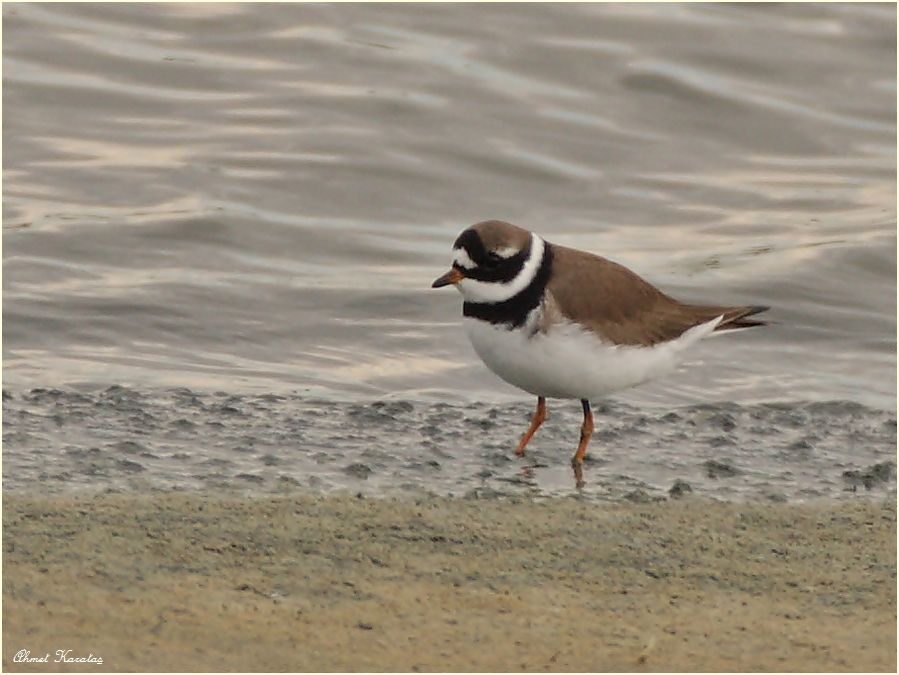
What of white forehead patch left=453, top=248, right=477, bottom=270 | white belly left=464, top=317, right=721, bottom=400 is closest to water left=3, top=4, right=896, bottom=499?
white belly left=464, top=317, right=721, bottom=400

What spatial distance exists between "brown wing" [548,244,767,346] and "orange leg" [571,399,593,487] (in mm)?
354

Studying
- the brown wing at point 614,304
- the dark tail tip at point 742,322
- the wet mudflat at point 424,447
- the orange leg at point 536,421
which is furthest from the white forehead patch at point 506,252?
the dark tail tip at point 742,322

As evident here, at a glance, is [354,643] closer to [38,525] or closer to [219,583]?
[219,583]

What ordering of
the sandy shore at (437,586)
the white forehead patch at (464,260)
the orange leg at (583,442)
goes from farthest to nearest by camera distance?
the white forehead patch at (464,260)
the orange leg at (583,442)
the sandy shore at (437,586)

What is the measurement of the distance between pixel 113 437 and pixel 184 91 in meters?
7.37

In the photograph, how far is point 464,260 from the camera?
7.05 m

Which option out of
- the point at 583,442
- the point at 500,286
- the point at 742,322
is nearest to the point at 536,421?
the point at 583,442

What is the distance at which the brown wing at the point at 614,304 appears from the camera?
7.11 m

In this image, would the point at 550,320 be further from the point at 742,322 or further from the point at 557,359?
the point at 742,322

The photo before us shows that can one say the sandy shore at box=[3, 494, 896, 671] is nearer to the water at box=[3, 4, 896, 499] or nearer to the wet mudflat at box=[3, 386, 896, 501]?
the wet mudflat at box=[3, 386, 896, 501]

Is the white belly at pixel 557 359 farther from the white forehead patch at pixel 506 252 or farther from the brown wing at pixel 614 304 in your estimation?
Answer: the white forehead patch at pixel 506 252

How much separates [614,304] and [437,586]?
9.17ft

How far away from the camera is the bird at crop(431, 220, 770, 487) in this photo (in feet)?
22.6

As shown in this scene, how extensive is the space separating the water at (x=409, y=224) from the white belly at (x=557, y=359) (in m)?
0.32
